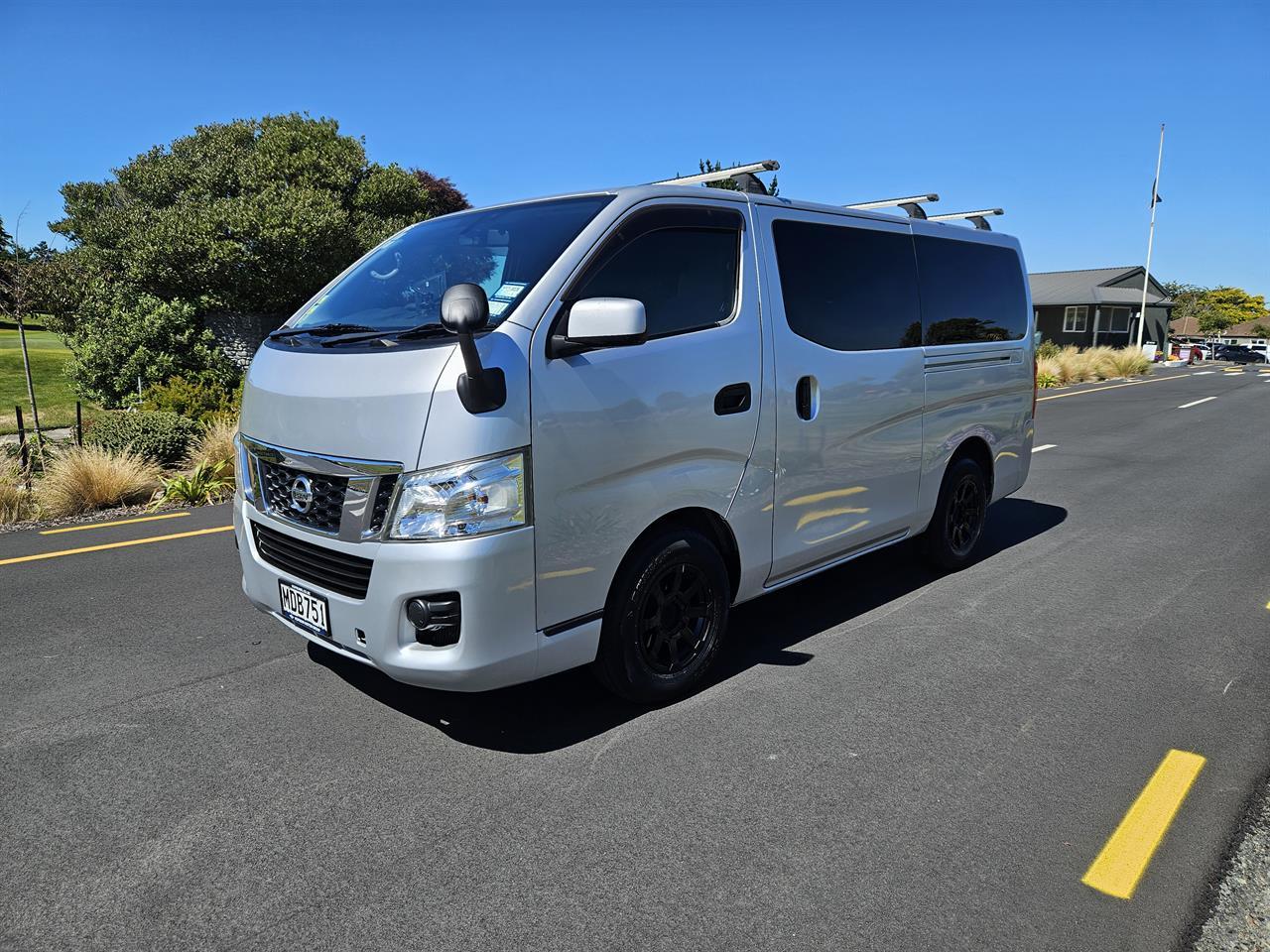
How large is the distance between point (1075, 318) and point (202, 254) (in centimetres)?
5219

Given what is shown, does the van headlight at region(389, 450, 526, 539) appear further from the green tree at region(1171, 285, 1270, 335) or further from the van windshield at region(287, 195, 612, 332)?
the green tree at region(1171, 285, 1270, 335)

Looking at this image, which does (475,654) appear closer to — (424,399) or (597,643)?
(597,643)

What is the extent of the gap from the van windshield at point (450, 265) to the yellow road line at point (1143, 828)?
106 inches

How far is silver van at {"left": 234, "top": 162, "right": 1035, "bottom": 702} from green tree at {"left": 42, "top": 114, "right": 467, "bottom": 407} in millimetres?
15484

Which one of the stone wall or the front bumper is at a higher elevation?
the stone wall

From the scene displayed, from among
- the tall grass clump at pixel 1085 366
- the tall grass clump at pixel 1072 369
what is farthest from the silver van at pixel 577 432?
the tall grass clump at pixel 1072 369

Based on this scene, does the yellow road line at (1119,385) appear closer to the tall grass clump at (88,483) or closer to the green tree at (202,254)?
the green tree at (202,254)

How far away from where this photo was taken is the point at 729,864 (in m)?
2.72

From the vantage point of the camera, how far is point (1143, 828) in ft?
9.64

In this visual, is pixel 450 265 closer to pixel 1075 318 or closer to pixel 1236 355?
pixel 1075 318

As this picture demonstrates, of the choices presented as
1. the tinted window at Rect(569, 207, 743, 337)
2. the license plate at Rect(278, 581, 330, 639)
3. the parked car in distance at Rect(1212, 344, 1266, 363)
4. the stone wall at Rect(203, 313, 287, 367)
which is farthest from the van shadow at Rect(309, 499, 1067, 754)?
the parked car in distance at Rect(1212, 344, 1266, 363)

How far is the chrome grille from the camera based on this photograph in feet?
10.6

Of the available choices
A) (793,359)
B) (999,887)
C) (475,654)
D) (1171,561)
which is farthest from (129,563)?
(1171,561)

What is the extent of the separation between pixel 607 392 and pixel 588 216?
80 cm
